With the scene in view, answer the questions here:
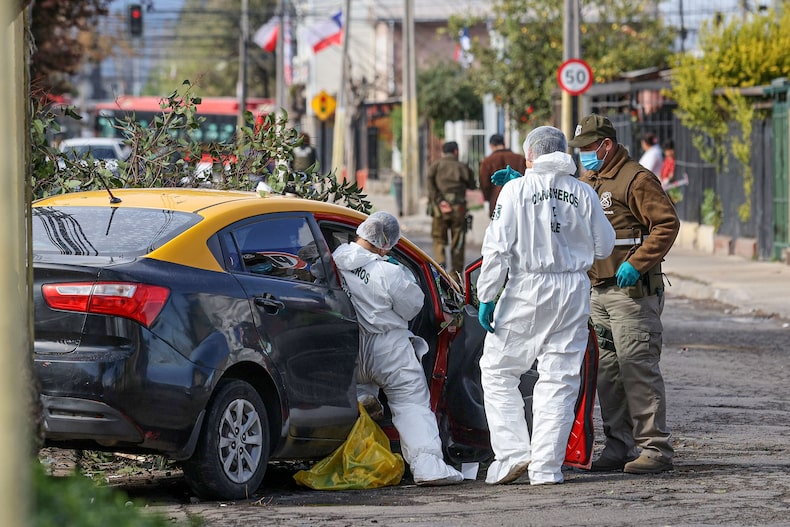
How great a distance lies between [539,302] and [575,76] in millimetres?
15981

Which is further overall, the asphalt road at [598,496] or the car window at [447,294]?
the car window at [447,294]

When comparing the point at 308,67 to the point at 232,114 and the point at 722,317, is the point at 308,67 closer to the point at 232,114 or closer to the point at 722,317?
the point at 232,114

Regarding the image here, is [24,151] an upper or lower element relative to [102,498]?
upper

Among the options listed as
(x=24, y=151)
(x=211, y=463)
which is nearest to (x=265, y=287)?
(x=211, y=463)

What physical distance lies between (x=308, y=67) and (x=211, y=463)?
6650 centimetres

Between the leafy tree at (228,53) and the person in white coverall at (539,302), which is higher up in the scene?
the leafy tree at (228,53)

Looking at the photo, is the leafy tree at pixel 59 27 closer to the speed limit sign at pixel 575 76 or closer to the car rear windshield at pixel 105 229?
the speed limit sign at pixel 575 76

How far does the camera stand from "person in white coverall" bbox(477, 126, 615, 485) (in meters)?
7.21

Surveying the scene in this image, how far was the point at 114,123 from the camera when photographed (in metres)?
9.48

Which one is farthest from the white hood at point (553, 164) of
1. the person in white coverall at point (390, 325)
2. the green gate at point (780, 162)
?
the green gate at point (780, 162)

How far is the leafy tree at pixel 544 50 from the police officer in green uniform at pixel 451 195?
51.8 ft

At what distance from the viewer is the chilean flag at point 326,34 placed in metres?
53.4

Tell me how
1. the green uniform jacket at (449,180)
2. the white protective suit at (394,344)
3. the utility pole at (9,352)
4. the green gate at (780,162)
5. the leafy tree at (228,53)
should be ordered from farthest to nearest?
the leafy tree at (228,53), the green gate at (780,162), the green uniform jacket at (449,180), the white protective suit at (394,344), the utility pole at (9,352)

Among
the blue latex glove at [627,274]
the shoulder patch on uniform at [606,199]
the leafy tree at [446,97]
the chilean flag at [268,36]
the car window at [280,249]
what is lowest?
the blue latex glove at [627,274]
